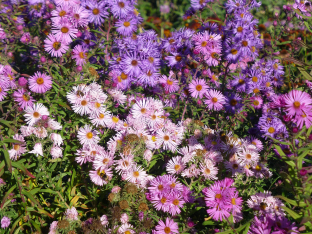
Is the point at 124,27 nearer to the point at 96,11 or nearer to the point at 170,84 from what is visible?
the point at 96,11

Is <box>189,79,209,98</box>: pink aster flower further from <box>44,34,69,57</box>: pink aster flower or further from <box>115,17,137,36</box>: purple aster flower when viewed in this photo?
<box>44,34,69,57</box>: pink aster flower

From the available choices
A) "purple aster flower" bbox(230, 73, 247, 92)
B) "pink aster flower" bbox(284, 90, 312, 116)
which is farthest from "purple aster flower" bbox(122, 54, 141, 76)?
"pink aster flower" bbox(284, 90, 312, 116)

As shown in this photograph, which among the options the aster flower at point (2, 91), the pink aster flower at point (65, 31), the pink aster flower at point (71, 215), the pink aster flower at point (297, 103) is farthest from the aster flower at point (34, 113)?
the pink aster flower at point (297, 103)

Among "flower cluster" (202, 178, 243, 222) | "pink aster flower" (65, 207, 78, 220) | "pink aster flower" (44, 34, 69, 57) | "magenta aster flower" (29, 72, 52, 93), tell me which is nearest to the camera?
"flower cluster" (202, 178, 243, 222)

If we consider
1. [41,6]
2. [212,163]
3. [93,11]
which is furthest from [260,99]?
[41,6]

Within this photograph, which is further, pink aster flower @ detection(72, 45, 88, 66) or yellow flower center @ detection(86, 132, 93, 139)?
pink aster flower @ detection(72, 45, 88, 66)

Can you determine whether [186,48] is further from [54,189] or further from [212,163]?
[54,189]
